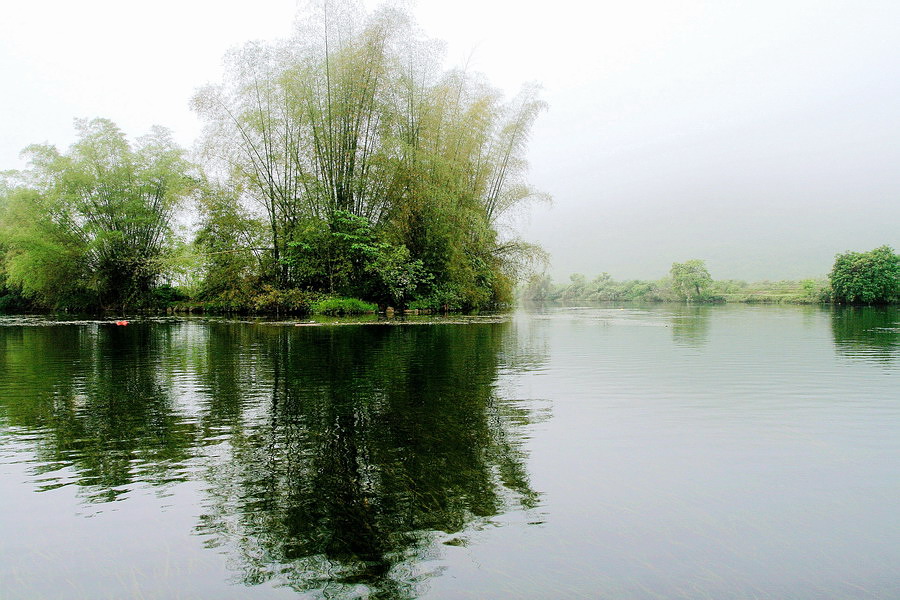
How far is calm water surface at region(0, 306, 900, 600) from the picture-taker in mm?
1886

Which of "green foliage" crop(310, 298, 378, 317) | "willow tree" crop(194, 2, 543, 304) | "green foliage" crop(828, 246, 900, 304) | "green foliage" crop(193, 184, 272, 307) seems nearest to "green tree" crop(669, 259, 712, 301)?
"green foliage" crop(828, 246, 900, 304)

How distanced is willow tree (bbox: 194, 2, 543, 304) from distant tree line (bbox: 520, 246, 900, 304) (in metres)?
7.51

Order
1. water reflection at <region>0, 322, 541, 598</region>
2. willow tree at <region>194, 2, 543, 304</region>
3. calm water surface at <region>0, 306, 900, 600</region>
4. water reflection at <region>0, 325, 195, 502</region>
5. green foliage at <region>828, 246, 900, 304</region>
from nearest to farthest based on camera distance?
calm water surface at <region>0, 306, 900, 600</region>, water reflection at <region>0, 322, 541, 598</region>, water reflection at <region>0, 325, 195, 502</region>, willow tree at <region>194, 2, 543, 304</region>, green foliage at <region>828, 246, 900, 304</region>

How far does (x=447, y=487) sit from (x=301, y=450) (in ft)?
3.89

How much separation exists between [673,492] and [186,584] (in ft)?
7.80

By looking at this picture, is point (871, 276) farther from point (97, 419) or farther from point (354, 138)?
point (97, 419)

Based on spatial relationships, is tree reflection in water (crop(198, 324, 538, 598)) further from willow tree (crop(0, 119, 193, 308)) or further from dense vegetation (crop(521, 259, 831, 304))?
dense vegetation (crop(521, 259, 831, 304))

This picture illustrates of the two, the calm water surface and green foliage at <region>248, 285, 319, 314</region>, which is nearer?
the calm water surface

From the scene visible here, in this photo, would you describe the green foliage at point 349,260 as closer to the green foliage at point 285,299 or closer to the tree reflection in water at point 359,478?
the green foliage at point 285,299

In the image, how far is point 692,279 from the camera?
5184 cm

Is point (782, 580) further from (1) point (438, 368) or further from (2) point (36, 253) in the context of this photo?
(2) point (36, 253)

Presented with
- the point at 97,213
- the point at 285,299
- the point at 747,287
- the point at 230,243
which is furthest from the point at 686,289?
the point at 97,213

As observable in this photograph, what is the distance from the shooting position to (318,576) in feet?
6.11

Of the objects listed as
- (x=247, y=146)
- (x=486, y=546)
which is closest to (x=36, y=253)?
(x=247, y=146)
